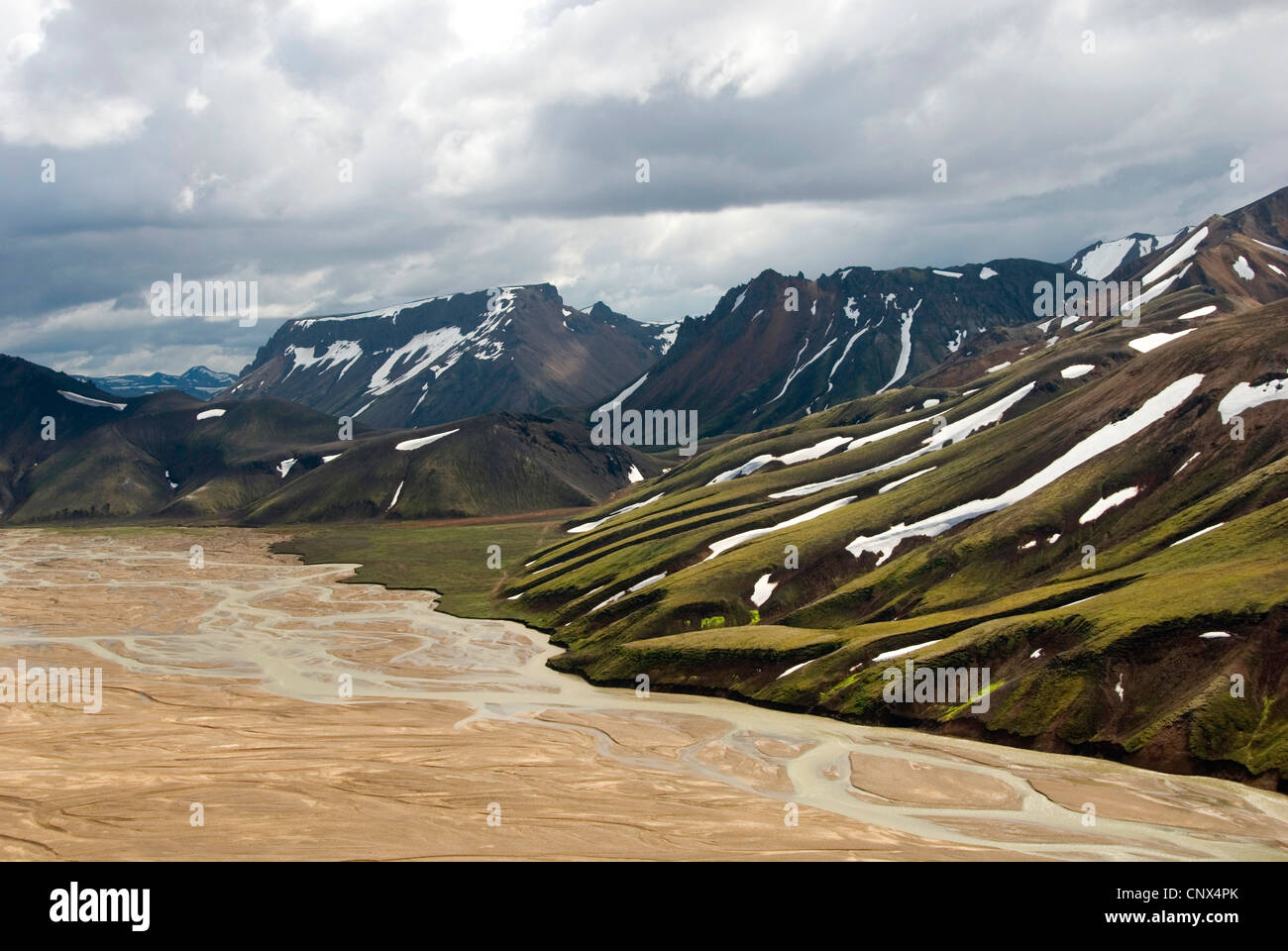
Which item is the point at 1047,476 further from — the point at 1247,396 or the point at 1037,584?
the point at 1037,584

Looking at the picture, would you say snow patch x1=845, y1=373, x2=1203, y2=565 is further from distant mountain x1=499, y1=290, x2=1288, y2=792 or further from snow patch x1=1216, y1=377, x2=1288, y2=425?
snow patch x1=1216, y1=377, x2=1288, y2=425

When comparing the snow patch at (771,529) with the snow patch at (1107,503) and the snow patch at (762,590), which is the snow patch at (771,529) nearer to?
the snow patch at (762,590)

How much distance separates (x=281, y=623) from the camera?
155 m

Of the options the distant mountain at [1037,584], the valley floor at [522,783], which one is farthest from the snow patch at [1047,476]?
the valley floor at [522,783]

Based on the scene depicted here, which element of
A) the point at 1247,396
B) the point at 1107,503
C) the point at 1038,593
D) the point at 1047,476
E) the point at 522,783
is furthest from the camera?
the point at 1047,476

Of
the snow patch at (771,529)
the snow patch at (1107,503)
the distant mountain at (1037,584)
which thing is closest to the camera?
the distant mountain at (1037,584)

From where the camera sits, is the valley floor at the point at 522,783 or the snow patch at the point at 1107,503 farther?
the snow patch at the point at 1107,503

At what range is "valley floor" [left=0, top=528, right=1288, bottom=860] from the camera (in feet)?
193

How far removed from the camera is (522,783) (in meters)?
72.2

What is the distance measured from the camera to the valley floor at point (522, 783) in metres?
58.7

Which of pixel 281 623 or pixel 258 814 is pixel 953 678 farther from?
pixel 281 623

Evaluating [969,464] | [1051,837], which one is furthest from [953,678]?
[969,464]

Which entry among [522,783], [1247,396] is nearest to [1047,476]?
[1247,396]
